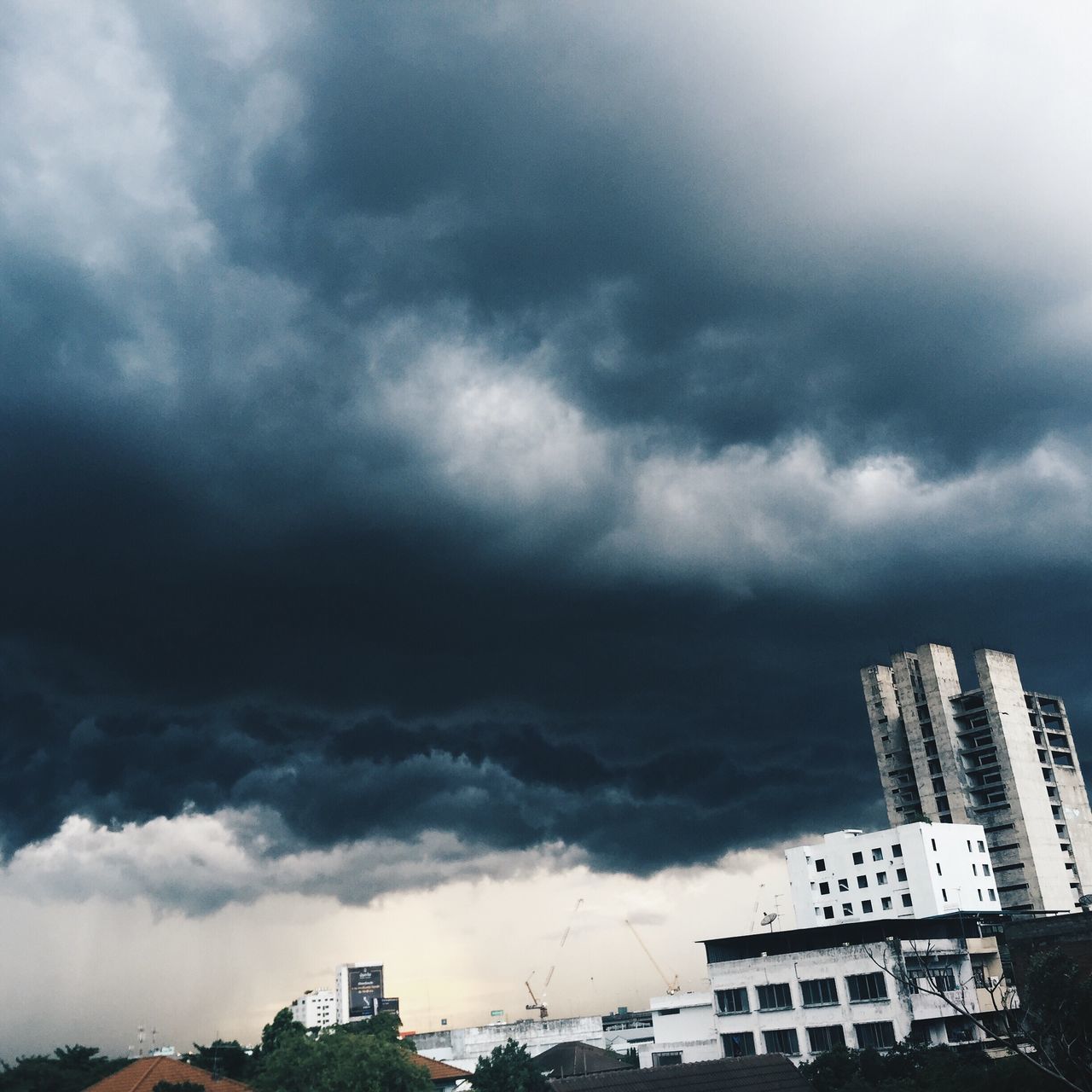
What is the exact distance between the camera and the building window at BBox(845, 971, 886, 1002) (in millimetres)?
92250

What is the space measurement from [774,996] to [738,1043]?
7113 mm

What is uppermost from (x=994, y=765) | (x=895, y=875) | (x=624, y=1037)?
(x=994, y=765)

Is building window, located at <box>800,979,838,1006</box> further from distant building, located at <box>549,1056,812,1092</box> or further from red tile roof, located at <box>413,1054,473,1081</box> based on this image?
distant building, located at <box>549,1056,812,1092</box>

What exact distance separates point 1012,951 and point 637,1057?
73.8 meters

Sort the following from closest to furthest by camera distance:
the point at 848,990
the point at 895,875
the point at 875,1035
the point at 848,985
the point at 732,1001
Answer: the point at 875,1035 → the point at 848,990 → the point at 848,985 → the point at 732,1001 → the point at 895,875

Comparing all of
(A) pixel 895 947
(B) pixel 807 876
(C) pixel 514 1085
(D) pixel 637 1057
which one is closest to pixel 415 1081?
(C) pixel 514 1085

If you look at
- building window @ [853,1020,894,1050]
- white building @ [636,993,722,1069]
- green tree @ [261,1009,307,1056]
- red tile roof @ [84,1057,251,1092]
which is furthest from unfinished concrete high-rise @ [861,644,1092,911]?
red tile roof @ [84,1057,251,1092]

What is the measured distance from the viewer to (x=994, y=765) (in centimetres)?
16475

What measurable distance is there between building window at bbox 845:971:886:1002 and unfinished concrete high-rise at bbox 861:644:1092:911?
74928mm

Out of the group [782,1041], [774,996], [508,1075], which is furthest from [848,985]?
[508,1075]

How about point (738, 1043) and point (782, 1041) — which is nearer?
point (782, 1041)

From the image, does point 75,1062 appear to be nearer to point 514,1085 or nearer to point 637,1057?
point 514,1085

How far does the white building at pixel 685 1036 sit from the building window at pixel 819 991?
13.8 m

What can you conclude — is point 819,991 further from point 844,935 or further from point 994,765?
point 994,765
